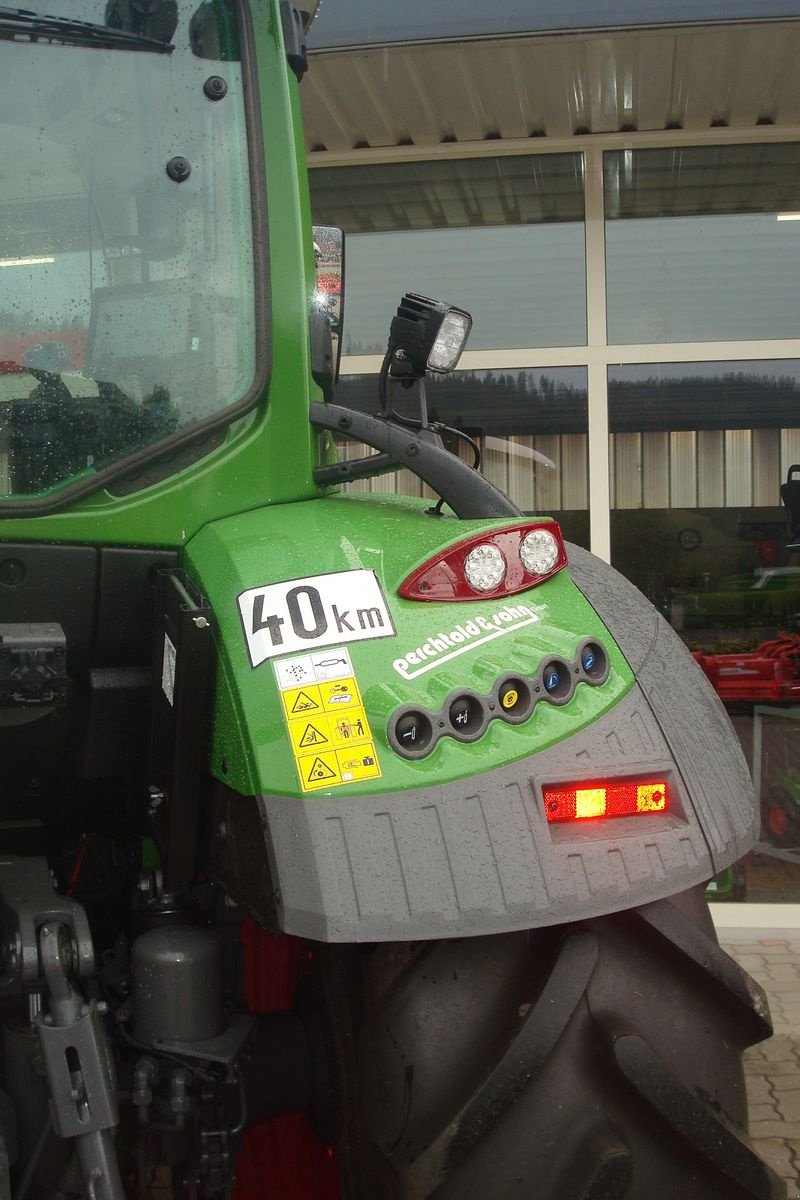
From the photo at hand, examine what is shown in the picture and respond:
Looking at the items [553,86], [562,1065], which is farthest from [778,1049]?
[553,86]

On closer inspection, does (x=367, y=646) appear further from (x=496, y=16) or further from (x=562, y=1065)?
(x=496, y=16)

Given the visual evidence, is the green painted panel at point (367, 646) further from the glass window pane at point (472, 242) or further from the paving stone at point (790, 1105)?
the glass window pane at point (472, 242)

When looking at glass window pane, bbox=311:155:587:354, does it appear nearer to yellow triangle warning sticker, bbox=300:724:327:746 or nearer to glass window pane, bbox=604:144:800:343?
glass window pane, bbox=604:144:800:343

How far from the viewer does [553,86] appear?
16.0 ft

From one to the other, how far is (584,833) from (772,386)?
14.1 feet

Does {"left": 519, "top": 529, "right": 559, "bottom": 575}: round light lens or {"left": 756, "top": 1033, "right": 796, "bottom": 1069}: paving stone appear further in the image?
{"left": 756, "top": 1033, "right": 796, "bottom": 1069}: paving stone

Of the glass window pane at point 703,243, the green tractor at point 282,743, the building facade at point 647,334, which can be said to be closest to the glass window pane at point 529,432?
the building facade at point 647,334

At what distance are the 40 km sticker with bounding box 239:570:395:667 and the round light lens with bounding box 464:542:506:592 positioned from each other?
0.14 meters

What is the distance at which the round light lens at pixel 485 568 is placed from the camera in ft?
5.65

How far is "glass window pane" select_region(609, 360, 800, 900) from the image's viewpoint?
5.34 meters

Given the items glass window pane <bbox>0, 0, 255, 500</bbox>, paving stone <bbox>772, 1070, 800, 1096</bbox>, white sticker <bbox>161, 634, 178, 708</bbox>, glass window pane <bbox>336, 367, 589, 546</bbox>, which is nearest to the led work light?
glass window pane <bbox>0, 0, 255, 500</bbox>

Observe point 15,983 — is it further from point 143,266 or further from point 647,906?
point 143,266

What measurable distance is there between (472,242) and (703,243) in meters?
1.09

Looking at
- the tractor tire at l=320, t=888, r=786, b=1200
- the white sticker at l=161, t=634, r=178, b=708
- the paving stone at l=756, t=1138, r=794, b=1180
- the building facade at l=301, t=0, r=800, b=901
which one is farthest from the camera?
the building facade at l=301, t=0, r=800, b=901
